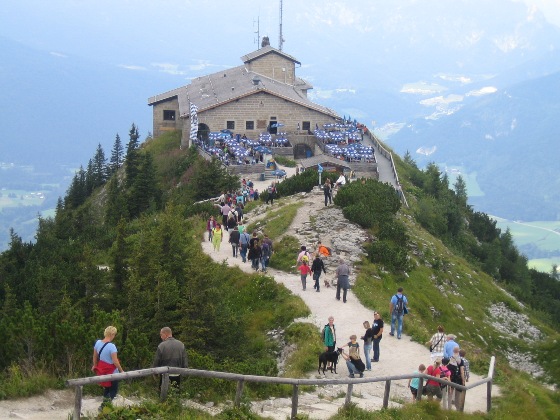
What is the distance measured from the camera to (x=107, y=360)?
14.8 m

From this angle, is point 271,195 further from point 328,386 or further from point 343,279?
point 328,386

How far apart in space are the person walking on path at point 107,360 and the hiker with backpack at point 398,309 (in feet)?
36.3

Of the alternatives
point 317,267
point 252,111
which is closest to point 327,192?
point 317,267

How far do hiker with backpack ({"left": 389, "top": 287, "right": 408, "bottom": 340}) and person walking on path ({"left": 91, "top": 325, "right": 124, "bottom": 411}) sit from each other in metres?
11.1

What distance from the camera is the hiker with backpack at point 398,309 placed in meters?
24.6

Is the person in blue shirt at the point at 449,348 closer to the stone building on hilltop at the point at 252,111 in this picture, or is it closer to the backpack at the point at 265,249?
the backpack at the point at 265,249

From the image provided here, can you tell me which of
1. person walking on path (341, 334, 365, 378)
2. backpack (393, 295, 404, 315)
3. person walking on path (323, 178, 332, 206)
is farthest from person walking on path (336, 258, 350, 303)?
person walking on path (323, 178, 332, 206)

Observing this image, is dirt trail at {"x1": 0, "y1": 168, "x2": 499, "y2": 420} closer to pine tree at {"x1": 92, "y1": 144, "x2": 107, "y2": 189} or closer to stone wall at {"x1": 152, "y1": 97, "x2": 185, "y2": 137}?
stone wall at {"x1": 152, "y1": 97, "x2": 185, "y2": 137}

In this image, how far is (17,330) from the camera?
1702 centimetres

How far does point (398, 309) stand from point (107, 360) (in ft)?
37.2

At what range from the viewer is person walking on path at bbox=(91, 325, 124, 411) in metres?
14.7

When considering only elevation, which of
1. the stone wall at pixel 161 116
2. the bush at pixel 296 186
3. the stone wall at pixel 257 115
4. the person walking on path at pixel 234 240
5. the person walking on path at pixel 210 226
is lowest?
the person walking on path at pixel 234 240

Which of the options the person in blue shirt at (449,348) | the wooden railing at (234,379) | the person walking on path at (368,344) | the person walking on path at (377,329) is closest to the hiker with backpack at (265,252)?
the person walking on path at (377,329)

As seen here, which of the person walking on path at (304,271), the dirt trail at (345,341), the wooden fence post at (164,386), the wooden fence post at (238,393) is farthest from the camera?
the person walking on path at (304,271)
